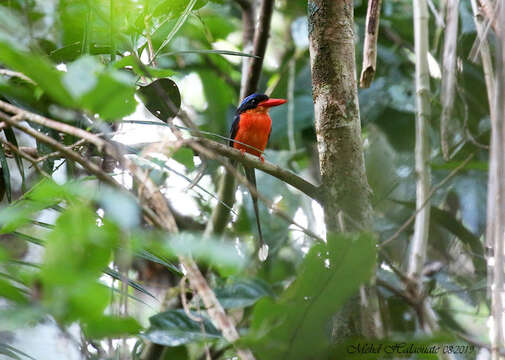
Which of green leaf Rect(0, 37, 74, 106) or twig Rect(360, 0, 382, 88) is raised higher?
twig Rect(360, 0, 382, 88)

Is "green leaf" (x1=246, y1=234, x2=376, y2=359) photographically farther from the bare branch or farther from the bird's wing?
the bird's wing

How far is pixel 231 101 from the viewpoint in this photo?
5.23 m

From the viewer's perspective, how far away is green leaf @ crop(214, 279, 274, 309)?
287cm

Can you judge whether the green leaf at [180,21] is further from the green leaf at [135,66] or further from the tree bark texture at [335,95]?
the tree bark texture at [335,95]

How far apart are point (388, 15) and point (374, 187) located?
1.67 m

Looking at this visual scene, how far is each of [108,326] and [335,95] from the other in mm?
1481

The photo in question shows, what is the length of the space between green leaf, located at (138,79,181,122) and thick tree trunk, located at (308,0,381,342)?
1.87 ft

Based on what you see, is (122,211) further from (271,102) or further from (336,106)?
(271,102)

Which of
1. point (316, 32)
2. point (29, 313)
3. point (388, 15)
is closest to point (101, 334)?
point (29, 313)

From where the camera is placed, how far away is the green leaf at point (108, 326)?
35.9 inches

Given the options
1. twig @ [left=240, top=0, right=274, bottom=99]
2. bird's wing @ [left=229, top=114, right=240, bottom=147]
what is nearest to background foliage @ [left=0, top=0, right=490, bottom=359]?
bird's wing @ [left=229, top=114, right=240, bottom=147]

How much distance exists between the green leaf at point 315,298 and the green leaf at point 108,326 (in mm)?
305

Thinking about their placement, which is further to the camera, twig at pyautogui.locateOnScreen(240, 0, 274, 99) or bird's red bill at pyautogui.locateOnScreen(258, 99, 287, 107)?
bird's red bill at pyautogui.locateOnScreen(258, 99, 287, 107)

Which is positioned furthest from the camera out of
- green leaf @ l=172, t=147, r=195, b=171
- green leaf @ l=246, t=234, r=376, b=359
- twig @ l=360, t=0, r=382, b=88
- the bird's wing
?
the bird's wing
